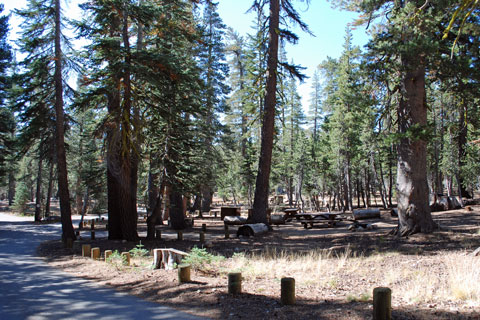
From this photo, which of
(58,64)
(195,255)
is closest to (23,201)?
(58,64)

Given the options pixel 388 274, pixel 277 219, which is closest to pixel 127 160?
pixel 388 274

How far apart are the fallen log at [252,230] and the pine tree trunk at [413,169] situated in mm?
5775

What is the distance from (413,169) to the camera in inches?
448

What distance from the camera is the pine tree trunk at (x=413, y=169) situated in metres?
11.3

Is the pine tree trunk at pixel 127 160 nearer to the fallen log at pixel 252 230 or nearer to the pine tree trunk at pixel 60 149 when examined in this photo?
the pine tree trunk at pixel 60 149

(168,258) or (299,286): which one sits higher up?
(168,258)

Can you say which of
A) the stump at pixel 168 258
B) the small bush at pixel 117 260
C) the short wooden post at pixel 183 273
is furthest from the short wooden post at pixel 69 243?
the short wooden post at pixel 183 273

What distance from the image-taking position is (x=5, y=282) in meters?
7.89

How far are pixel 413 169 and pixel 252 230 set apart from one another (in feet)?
22.7

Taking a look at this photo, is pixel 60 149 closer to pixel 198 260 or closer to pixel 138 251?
pixel 138 251

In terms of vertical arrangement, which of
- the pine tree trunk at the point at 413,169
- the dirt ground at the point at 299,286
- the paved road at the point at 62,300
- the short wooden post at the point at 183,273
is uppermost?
the pine tree trunk at the point at 413,169

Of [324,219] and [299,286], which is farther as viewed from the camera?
[324,219]

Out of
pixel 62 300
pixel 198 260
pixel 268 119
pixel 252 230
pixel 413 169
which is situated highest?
pixel 268 119

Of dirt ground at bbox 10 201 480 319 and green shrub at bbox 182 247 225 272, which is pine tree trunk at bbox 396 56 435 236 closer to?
dirt ground at bbox 10 201 480 319
